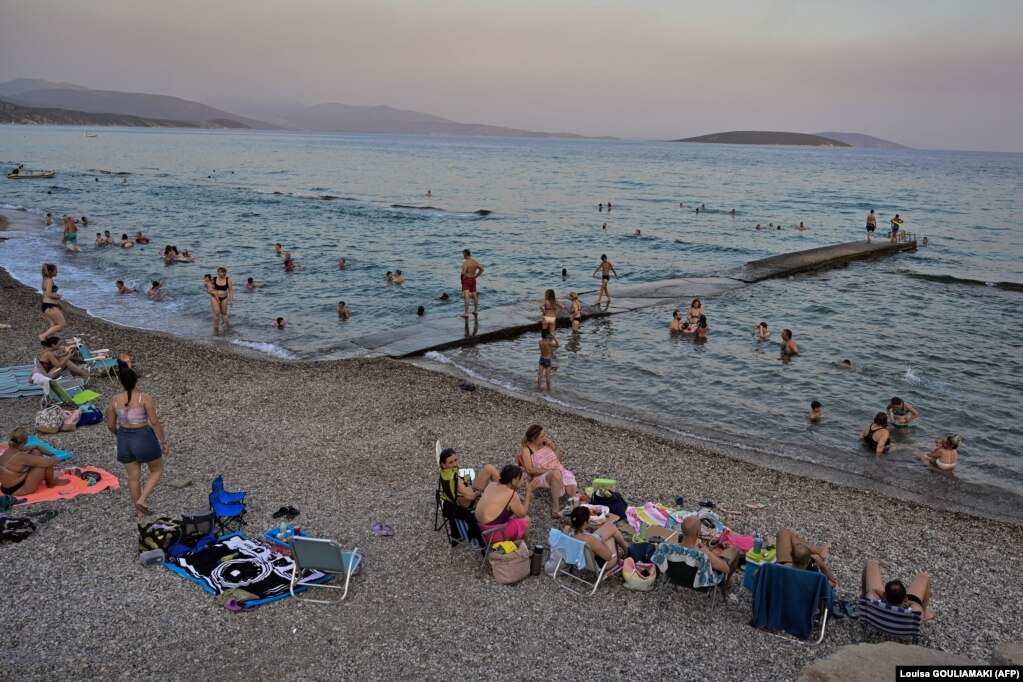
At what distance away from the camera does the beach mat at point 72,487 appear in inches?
363

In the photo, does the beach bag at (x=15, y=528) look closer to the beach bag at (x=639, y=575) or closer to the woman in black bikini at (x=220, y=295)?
the beach bag at (x=639, y=575)

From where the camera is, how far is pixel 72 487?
31.2ft

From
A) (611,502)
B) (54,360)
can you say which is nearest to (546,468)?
(611,502)

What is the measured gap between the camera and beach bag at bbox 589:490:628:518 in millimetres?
9125

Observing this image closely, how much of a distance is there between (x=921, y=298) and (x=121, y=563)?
27.7m

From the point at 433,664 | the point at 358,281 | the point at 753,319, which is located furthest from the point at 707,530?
the point at 358,281

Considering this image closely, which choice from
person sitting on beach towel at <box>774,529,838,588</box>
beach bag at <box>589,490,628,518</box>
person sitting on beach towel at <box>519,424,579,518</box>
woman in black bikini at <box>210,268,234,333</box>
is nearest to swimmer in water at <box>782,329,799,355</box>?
person sitting on beach towel at <box>519,424,579,518</box>

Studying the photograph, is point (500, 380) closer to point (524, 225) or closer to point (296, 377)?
point (296, 377)

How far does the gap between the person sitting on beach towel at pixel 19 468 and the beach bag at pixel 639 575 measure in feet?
25.0

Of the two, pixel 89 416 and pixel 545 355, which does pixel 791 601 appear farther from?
pixel 89 416

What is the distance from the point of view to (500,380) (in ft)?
52.4

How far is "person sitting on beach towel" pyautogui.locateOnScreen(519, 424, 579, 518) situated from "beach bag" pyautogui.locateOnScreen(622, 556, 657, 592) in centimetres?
171

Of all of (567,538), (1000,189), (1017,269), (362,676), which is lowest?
(362,676)

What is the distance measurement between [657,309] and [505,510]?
1637 cm
